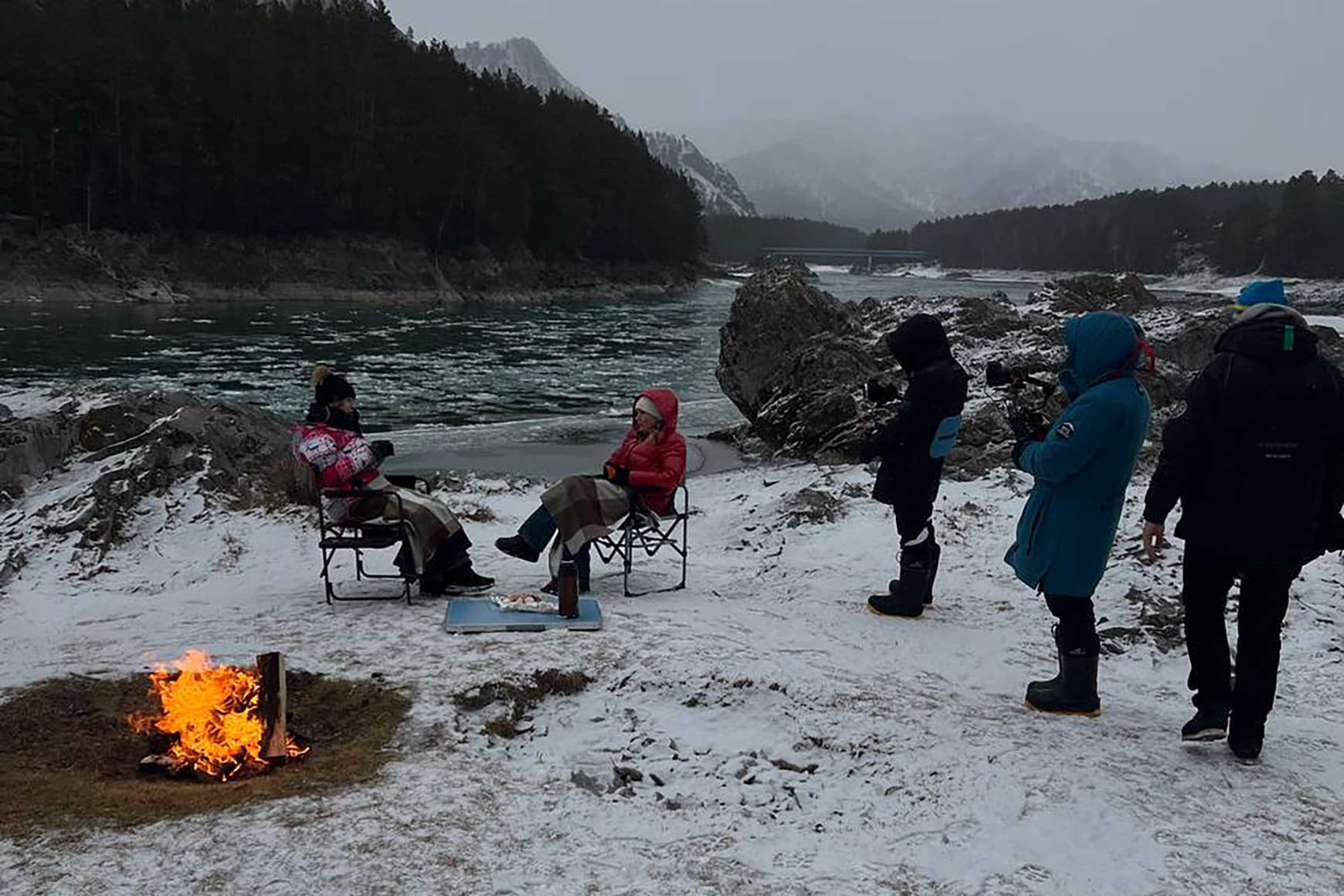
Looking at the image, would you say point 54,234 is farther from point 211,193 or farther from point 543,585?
point 543,585

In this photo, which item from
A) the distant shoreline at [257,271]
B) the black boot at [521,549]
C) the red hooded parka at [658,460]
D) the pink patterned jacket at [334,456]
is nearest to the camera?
the pink patterned jacket at [334,456]

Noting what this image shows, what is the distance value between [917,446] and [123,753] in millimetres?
5111

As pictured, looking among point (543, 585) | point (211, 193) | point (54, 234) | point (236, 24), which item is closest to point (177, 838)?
point (543, 585)

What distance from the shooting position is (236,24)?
6706 cm

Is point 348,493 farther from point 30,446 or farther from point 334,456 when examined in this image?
point 30,446

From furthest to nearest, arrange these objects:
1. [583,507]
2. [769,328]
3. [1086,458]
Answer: [769,328] → [583,507] → [1086,458]

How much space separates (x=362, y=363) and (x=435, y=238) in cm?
4113

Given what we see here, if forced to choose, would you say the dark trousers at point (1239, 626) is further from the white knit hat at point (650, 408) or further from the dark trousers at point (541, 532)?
the dark trousers at point (541, 532)

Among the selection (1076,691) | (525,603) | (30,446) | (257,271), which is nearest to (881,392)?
(1076,691)

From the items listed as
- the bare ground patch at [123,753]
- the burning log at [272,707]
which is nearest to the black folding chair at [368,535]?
the bare ground patch at [123,753]

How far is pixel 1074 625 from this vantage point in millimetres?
5121

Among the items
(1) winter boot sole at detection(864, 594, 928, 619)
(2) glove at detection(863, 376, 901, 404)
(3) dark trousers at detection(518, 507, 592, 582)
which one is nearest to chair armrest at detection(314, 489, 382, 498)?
(3) dark trousers at detection(518, 507, 592, 582)

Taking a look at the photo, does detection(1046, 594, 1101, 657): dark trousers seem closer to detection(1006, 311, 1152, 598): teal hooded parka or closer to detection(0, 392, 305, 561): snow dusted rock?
detection(1006, 311, 1152, 598): teal hooded parka

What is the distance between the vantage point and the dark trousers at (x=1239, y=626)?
14.4 feet
